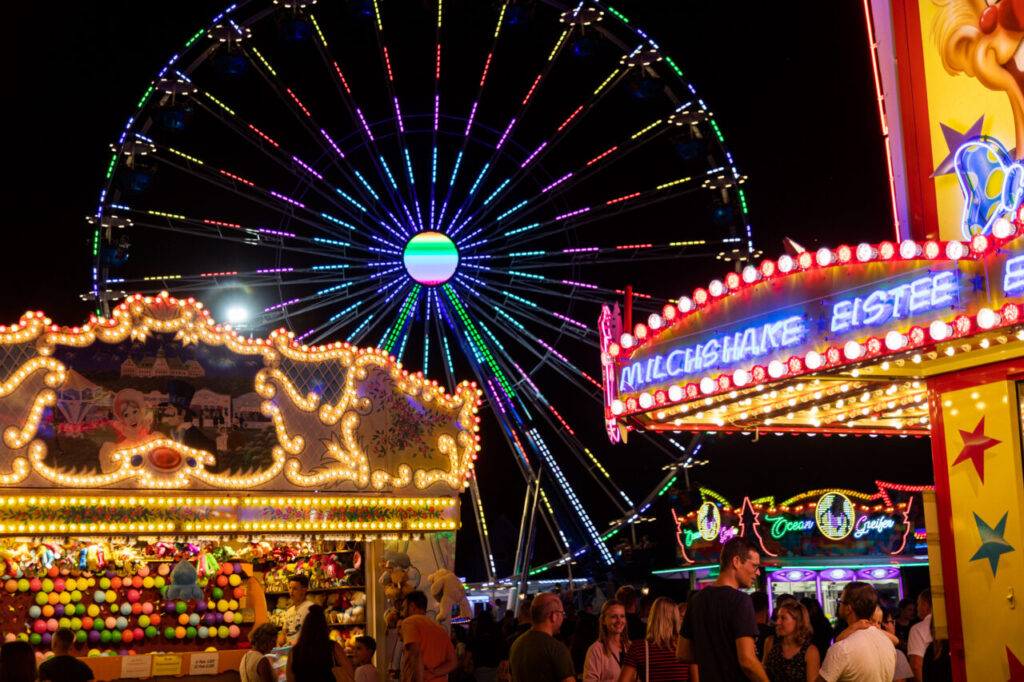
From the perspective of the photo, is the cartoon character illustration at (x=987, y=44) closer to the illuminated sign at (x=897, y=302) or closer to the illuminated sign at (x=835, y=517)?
the illuminated sign at (x=897, y=302)

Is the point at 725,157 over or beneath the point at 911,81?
over

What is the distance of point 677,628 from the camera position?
7188 mm

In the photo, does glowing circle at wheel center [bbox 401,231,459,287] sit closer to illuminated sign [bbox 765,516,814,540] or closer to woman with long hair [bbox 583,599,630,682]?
illuminated sign [bbox 765,516,814,540]

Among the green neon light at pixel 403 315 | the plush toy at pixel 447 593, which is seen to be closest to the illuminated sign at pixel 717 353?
the plush toy at pixel 447 593

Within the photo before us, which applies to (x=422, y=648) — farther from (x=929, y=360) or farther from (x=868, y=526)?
(x=868, y=526)

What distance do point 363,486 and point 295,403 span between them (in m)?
1.06

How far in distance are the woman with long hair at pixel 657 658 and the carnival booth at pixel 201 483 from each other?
4.26m

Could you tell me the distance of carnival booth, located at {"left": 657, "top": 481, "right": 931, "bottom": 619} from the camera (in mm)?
22094

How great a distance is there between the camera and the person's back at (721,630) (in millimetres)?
5930

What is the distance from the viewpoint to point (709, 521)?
908 inches

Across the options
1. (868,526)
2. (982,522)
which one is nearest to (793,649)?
(982,522)

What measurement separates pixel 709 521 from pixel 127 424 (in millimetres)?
14579

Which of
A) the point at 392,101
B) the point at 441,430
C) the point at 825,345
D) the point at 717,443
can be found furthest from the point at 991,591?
the point at 717,443

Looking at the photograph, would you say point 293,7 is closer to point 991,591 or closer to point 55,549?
point 55,549
